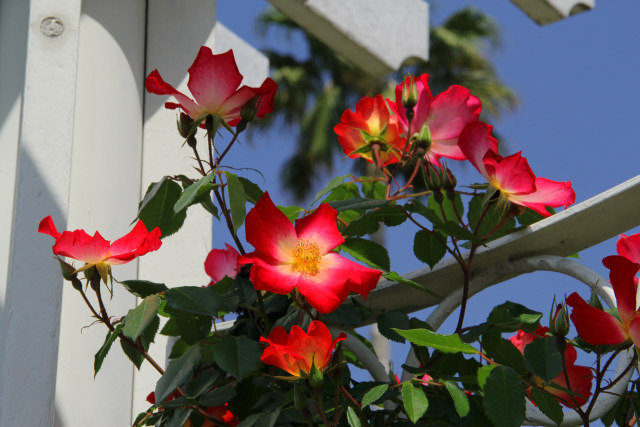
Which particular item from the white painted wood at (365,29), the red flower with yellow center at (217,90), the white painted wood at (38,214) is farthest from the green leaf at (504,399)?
the white painted wood at (365,29)

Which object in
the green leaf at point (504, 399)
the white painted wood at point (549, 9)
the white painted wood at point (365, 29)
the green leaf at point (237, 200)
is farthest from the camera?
the white painted wood at point (549, 9)

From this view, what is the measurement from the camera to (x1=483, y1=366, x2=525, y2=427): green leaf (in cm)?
81

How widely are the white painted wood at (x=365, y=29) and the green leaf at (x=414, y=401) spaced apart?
112 cm

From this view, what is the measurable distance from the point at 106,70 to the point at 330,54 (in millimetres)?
14451

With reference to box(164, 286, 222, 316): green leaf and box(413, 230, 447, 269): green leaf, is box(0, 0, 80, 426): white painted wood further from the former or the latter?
box(413, 230, 447, 269): green leaf

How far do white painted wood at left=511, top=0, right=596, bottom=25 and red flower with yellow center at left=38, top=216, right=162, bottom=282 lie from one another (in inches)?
55.1

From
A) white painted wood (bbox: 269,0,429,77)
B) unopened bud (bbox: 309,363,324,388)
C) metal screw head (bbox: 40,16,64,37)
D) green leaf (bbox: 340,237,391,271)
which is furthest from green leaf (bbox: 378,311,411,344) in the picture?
white painted wood (bbox: 269,0,429,77)

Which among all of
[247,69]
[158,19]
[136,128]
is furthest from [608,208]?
[247,69]

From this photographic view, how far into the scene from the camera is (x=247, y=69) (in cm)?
208

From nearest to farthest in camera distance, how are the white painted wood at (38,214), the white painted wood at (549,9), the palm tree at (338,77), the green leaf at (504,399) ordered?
the green leaf at (504,399) → the white painted wood at (38,214) → the white painted wood at (549,9) → the palm tree at (338,77)

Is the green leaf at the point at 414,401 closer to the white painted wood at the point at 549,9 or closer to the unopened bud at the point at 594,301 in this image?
the unopened bud at the point at 594,301

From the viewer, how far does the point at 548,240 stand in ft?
3.38

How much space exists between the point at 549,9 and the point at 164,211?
1.38m

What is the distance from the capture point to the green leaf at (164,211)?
1001mm
